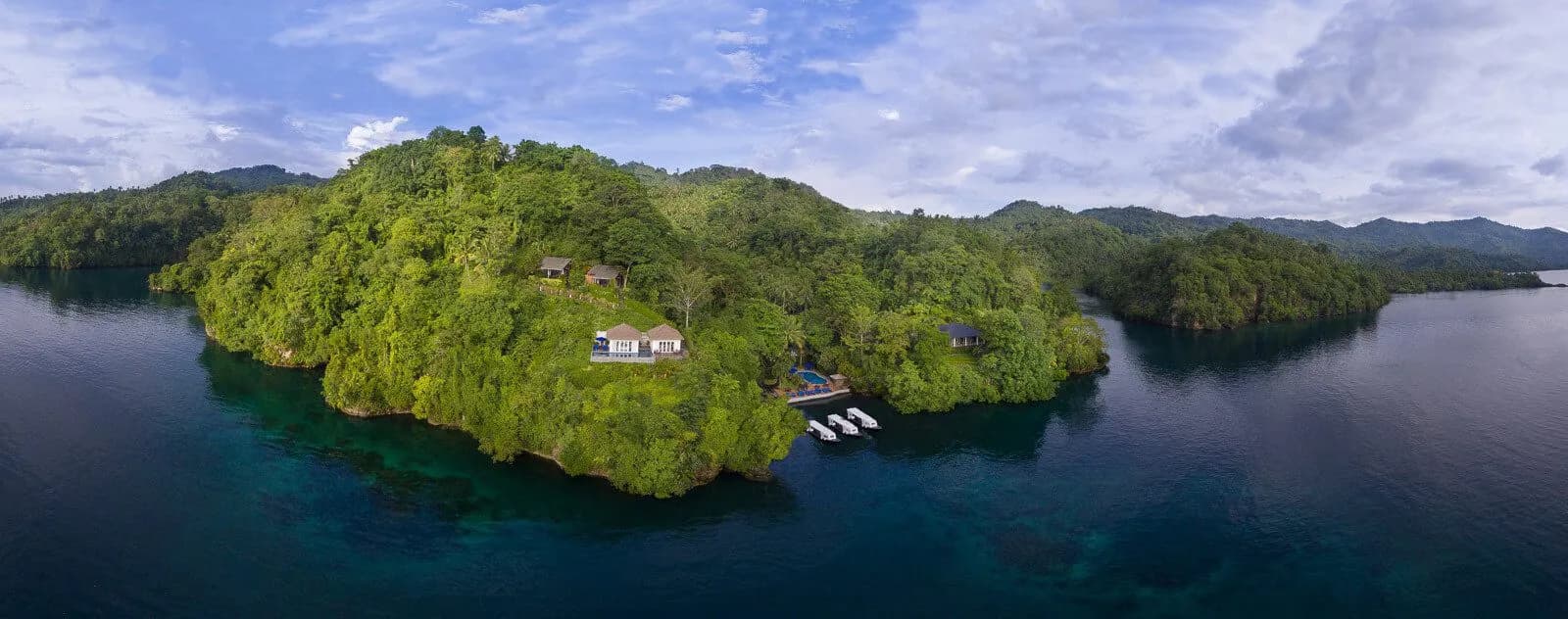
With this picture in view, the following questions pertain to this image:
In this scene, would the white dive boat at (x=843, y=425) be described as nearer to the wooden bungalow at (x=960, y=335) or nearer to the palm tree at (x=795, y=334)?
the palm tree at (x=795, y=334)

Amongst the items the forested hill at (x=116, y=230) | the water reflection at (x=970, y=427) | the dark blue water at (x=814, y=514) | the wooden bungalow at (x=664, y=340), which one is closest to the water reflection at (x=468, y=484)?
the dark blue water at (x=814, y=514)

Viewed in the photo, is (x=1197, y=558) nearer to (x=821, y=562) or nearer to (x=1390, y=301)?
(x=821, y=562)

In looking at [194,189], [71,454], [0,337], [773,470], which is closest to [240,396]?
[71,454]

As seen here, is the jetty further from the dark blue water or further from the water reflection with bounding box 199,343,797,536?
the water reflection with bounding box 199,343,797,536

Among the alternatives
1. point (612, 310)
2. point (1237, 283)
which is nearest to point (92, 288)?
point (612, 310)

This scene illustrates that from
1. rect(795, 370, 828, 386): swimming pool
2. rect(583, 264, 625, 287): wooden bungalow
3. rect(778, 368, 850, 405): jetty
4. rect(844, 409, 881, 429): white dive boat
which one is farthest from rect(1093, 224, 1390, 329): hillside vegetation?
rect(583, 264, 625, 287): wooden bungalow

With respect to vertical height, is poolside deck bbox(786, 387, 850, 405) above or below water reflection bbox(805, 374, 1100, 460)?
above

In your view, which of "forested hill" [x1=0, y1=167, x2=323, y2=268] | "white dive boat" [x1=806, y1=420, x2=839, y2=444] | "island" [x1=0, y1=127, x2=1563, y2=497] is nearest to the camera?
"island" [x1=0, y1=127, x2=1563, y2=497]
